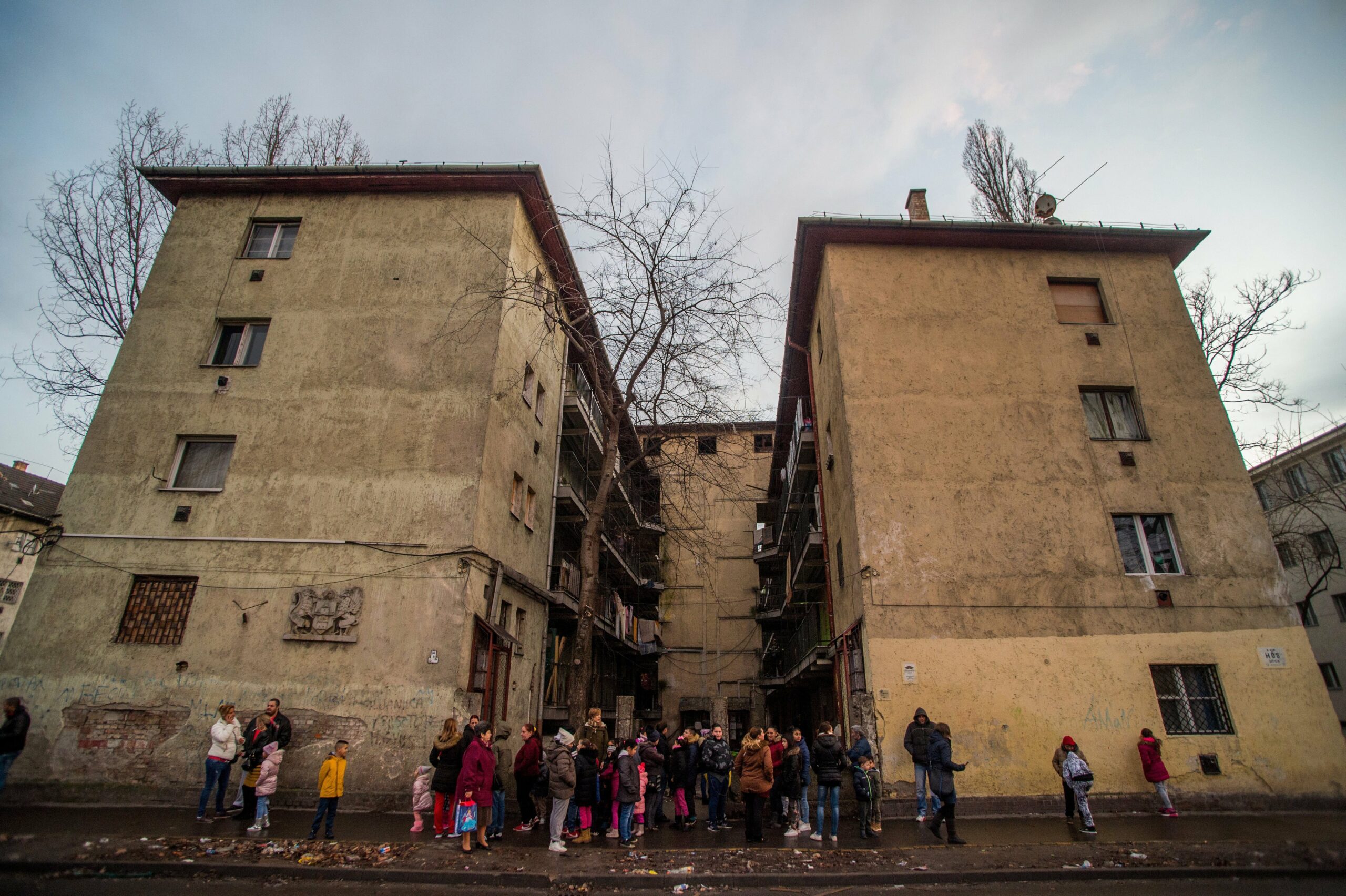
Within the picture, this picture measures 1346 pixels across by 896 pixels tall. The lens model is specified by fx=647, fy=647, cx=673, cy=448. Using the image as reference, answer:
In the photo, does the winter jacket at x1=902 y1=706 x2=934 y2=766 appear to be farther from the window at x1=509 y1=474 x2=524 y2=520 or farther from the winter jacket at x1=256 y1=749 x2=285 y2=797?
the window at x1=509 y1=474 x2=524 y2=520

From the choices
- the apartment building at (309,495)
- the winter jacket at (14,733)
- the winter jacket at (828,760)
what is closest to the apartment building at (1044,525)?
the winter jacket at (828,760)

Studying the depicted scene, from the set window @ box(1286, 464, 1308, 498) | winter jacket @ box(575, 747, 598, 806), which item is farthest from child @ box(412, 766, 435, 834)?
window @ box(1286, 464, 1308, 498)

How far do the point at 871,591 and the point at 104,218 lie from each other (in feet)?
72.2

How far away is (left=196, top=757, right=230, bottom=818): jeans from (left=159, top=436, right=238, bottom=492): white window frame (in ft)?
18.7

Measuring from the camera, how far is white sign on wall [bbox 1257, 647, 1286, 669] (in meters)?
12.1

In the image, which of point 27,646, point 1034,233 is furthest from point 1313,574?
point 27,646

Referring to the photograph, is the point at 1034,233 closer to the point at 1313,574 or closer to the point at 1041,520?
the point at 1041,520

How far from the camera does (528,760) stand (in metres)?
9.88

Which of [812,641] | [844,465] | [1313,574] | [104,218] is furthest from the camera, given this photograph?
[1313,574]

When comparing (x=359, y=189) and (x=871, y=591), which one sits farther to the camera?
(x=359, y=189)

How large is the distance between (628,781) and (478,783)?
229 cm

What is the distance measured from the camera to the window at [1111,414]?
14109mm

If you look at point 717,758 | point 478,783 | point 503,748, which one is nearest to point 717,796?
point 717,758

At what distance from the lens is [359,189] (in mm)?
16375
